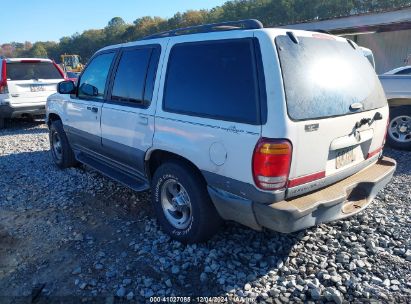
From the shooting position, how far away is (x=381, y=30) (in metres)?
14.6

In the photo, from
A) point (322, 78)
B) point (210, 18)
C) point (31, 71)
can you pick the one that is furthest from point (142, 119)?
point (210, 18)

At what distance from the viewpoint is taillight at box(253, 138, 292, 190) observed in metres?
2.45

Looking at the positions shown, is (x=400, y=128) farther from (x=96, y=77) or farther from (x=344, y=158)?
(x=96, y=77)

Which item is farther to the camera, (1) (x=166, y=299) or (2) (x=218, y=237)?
(2) (x=218, y=237)

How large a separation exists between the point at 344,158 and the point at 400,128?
4455 mm

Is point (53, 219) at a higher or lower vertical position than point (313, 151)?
lower

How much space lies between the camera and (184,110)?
308 cm

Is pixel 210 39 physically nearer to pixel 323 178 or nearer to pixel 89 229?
pixel 323 178

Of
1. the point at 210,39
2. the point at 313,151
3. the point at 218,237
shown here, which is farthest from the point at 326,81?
the point at 218,237

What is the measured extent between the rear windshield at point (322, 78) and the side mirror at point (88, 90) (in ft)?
8.91

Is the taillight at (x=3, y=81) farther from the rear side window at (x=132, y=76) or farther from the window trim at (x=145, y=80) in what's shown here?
the rear side window at (x=132, y=76)

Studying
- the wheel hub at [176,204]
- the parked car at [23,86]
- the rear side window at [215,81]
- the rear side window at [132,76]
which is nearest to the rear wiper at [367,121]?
the rear side window at [215,81]

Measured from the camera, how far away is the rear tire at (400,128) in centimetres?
649

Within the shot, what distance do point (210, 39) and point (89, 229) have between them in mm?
2345
